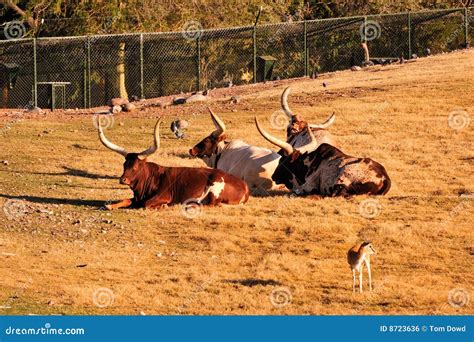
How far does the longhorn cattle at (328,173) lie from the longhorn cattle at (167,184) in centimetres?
171

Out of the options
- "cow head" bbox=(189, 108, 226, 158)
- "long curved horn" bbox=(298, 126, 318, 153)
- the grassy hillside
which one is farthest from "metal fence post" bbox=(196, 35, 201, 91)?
"long curved horn" bbox=(298, 126, 318, 153)

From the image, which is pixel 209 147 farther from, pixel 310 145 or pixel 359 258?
pixel 359 258

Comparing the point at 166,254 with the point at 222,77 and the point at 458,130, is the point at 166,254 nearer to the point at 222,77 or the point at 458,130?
the point at 458,130

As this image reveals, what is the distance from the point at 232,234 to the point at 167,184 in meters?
1.95

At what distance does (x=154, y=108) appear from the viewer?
3538cm

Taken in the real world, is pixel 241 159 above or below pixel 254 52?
below

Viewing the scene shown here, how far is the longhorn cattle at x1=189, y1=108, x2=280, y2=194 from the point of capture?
76.9 ft

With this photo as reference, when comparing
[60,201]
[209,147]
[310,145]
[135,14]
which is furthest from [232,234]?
[135,14]

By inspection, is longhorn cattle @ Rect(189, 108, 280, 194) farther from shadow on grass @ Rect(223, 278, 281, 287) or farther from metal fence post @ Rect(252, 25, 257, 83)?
metal fence post @ Rect(252, 25, 257, 83)

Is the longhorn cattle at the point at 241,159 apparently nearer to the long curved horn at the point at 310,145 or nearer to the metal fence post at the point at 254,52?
the long curved horn at the point at 310,145

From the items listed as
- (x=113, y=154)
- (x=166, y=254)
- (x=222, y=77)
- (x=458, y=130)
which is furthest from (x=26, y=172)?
(x=222, y=77)

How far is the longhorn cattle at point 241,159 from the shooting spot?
23438 millimetres

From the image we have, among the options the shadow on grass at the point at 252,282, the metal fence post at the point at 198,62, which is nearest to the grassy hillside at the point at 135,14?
the metal fence post at the point at 198,62

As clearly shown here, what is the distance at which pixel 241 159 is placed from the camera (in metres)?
23.8
